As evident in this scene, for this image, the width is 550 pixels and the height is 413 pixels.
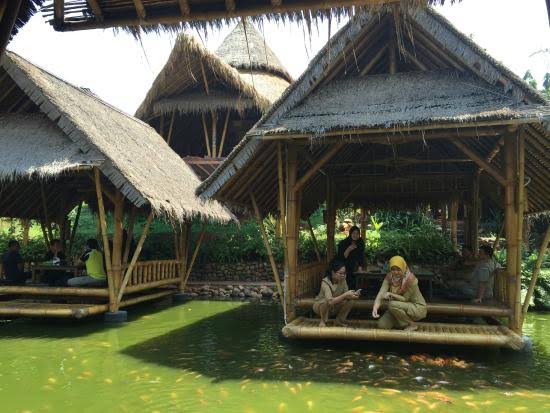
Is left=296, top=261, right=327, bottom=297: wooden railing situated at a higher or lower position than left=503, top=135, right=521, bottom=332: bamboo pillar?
lower

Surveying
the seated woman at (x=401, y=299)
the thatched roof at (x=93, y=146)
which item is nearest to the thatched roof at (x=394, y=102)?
the thatched roof at (x=93, y=146)

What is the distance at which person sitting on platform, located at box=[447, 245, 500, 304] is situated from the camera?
745cm

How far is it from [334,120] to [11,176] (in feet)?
18.2

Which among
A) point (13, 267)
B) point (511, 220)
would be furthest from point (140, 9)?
point (13, 267)

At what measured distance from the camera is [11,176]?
27.1 ft

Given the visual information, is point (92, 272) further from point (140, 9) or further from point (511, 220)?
point (511, 220)

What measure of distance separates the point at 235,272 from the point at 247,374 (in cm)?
804

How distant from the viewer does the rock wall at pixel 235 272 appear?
13.4 m

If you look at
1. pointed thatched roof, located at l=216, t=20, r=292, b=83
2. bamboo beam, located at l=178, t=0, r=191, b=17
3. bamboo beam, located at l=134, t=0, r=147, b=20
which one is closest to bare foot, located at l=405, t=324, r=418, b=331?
bamboo beam, located at l=178, t=0, r=191, b=17

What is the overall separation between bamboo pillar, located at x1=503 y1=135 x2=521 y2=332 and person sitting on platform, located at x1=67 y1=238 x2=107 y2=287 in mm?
6805

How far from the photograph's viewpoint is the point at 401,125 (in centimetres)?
614

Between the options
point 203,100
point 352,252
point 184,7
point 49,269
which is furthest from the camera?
point 203,100

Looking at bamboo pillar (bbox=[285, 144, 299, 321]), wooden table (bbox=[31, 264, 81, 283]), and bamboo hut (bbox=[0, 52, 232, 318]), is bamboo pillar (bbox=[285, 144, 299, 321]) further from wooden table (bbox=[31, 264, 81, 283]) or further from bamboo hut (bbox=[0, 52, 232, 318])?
wooden table (bbox=[31, 264, 81, 283])

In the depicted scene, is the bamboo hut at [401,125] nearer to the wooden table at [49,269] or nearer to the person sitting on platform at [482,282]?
the person sitting on platform at [482,282]
